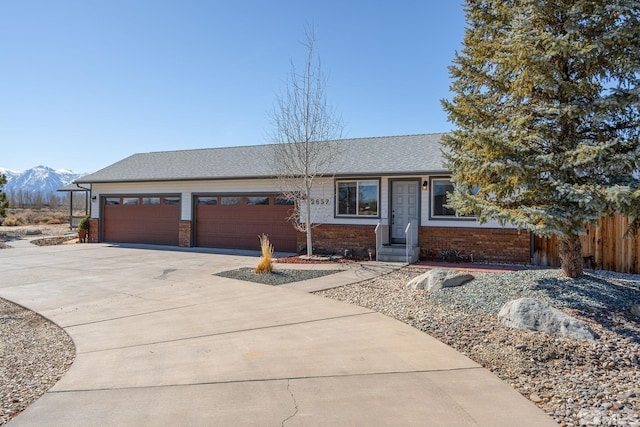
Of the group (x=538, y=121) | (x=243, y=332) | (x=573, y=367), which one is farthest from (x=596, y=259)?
(x=243, y=332)

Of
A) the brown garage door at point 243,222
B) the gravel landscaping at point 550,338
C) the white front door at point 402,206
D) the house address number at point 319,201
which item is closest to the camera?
the gravel landscaping at point 550,338

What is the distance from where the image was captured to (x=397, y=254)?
12398 mm

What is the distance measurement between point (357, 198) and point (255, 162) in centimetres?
488

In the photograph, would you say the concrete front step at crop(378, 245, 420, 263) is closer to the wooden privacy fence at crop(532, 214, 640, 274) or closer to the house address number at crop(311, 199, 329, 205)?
the house address number at crop(311, 199, 329, 205)

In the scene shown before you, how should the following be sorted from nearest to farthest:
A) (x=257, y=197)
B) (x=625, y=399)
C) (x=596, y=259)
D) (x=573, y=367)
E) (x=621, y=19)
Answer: (x=625, y=399)
(x=573, y=367)
(x=621, y=19)
(x=596, y=259)
(x=257, y=197)

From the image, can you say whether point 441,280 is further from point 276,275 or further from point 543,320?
point 276,275

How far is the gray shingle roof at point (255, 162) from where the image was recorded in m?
13.2

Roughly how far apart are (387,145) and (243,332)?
11.6 metres

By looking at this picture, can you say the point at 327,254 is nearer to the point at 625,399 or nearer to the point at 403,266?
the point at 403,266

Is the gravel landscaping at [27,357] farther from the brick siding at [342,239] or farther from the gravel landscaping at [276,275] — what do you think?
the brick siding at [342,239]

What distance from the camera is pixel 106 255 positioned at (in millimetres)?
13938

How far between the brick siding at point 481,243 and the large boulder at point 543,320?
6.70 m

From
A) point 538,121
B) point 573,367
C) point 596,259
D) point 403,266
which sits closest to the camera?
point 573,367

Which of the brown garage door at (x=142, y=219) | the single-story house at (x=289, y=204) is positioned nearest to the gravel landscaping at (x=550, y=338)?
the single-story house at (x=289, y=204)
